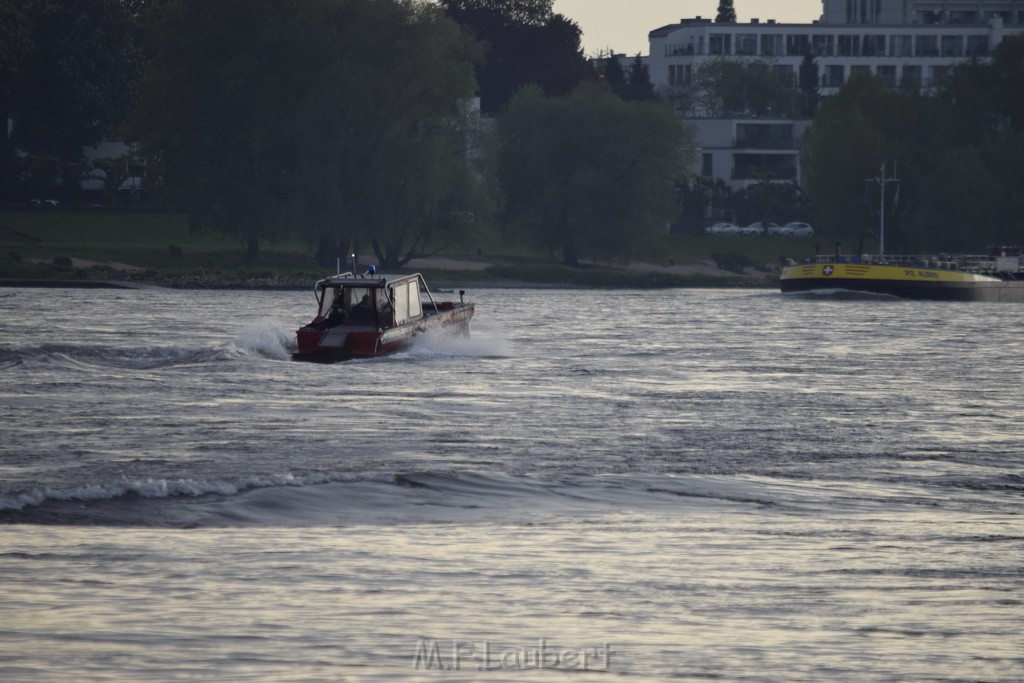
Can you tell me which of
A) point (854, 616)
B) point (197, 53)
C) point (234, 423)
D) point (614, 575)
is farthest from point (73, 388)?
point (197, 53)

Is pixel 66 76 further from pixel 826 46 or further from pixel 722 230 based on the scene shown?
pixel 826 46

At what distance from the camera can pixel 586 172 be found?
9906 centimetres

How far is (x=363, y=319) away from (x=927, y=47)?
457 ft

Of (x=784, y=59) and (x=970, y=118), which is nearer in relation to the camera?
(x=970, y=118)

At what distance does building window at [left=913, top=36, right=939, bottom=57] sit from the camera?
168 metres

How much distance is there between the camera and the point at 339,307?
40.3 metres

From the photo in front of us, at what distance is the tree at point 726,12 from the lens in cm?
17950

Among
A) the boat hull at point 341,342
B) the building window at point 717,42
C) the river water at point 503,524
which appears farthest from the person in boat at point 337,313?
the building window at point 717,42

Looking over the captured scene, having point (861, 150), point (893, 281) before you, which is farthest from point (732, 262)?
point (893, 281)

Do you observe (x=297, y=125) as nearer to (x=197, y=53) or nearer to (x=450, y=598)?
(x=197, y=53)

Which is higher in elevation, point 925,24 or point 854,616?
point 925,24

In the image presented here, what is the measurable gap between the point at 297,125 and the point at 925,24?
99197 mm

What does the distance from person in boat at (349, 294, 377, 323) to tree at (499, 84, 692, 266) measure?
5957 centimetres

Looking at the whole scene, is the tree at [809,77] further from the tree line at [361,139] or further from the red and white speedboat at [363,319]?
the red and white speedboat at [363,319]
